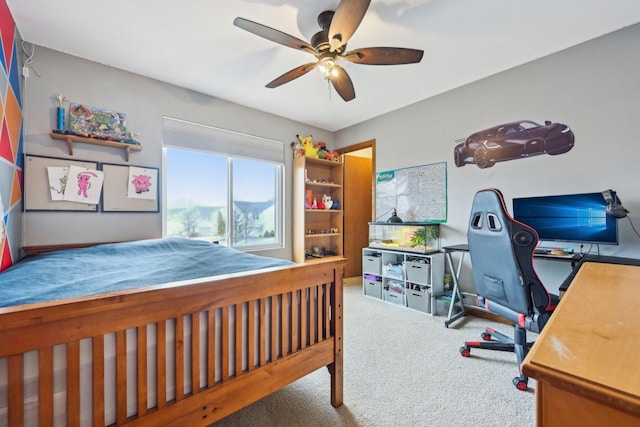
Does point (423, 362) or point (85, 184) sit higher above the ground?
point (85, 184)

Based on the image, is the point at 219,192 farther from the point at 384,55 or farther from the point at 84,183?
the point at 384,55

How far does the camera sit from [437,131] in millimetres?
3123

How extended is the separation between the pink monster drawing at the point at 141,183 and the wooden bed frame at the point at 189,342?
2.20 metres

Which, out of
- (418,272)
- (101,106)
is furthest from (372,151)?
(101,106)

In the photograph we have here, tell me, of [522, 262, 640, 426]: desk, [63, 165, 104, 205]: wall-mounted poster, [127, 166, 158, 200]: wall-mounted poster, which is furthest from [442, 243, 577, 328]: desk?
[63, 165, 104, 205]: wall-mounted poster

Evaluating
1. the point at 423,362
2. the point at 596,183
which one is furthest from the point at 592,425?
the point at 596,183

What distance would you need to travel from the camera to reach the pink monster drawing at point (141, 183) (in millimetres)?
2635

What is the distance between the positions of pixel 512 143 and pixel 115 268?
135 inches

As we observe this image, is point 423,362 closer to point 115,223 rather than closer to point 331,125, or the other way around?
point 115,223

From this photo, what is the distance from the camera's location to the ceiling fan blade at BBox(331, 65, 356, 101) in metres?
2.10

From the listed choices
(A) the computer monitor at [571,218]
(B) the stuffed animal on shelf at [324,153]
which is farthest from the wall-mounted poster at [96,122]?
(A) the computer monitor at [571,218]

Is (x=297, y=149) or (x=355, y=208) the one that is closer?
(x=297, y=149)

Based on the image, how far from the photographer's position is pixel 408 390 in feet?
5.20

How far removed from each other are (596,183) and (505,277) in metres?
1.36
